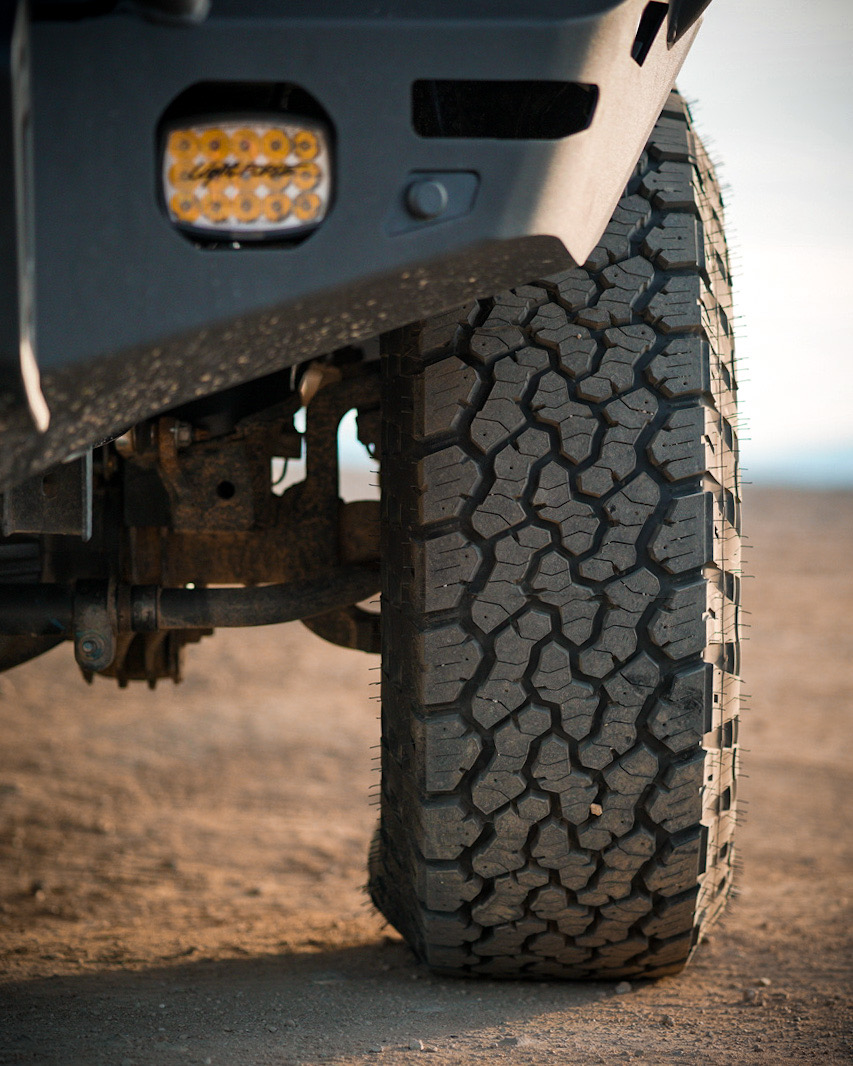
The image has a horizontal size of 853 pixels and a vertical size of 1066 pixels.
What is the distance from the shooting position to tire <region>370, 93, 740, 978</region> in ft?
5.73

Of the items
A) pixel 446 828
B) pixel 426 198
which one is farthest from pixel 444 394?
pixel 446 828

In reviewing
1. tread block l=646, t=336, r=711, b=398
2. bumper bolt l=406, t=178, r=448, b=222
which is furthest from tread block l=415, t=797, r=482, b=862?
bumper bolt l=406, t=178, r=448, b=222

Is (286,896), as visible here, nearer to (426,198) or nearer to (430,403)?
(430,403)

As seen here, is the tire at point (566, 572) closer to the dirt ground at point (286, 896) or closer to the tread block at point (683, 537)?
the tread block at point (683, 537)

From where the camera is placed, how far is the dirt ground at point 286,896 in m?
1.74

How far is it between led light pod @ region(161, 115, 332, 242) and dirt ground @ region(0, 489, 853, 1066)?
1313 mm

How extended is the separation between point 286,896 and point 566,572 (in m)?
→ 1.84

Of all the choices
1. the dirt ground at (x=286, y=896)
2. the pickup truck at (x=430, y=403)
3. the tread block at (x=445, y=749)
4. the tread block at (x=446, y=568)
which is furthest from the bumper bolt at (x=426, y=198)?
the dirt ground at (x=286, y=896)

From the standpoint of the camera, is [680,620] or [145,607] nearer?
[680,620]

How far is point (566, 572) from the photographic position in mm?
1766

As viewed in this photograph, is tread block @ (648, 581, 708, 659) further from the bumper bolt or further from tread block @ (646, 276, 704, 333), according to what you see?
the bumper bolt

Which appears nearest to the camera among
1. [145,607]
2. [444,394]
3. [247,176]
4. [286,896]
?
[247,176]

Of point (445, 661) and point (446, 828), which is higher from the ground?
point (445, 661)

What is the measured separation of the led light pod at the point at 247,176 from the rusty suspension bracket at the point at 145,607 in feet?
3.59
